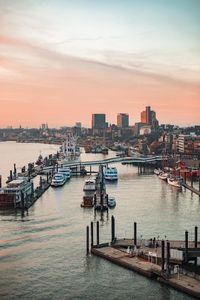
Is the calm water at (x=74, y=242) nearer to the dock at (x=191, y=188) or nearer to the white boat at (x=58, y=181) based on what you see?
the dock at (x=191, y=188)

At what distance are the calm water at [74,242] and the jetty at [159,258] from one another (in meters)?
0.22

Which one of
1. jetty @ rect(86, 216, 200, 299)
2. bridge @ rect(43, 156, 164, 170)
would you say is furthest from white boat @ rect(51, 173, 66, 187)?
jetty @ rect(86, 216, 200, 299)

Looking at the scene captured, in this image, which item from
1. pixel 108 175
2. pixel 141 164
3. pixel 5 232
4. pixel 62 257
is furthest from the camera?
pixel 141 164

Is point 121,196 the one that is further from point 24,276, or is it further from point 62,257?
point 24,276

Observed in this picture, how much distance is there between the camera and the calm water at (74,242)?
11414 millimetres

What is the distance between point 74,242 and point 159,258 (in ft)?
11.4

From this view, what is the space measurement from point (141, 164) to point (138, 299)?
35940mm

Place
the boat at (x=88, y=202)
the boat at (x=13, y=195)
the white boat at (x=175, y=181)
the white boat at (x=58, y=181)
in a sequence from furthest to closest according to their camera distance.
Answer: the white boat at (x=58, y=181) → the white boat at (x=175, y=181) → the boat at (x=13, y=195) → the boat at (x=88, y=202)

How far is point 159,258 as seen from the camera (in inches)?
500

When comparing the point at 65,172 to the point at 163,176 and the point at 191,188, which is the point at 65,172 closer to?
the point at 163,176

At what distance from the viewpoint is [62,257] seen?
13734mm

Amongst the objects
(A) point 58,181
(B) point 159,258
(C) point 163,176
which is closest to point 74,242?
(B) point 159,258

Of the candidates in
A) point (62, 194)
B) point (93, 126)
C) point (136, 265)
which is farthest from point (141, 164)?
point (93, 126)

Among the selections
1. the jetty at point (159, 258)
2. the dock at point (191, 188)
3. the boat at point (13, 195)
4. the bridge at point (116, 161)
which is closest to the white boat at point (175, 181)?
the dock at point (191, 188)
